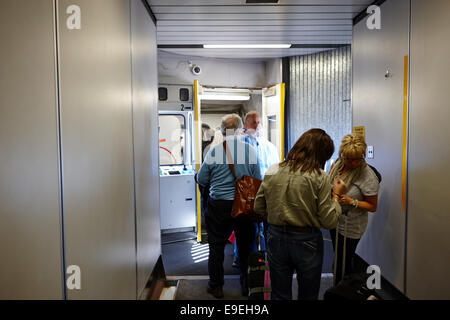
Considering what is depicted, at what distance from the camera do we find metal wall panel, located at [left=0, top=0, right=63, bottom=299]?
0.88 metres

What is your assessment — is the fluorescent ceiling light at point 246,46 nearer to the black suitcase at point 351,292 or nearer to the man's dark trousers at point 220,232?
the man's dark trousers at point 220,232

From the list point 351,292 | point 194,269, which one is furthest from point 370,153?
point 194,269

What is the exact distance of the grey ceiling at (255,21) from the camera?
2.92m

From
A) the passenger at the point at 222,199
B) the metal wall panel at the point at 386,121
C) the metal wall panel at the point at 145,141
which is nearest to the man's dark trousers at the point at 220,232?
the passenger at the point at 222,199

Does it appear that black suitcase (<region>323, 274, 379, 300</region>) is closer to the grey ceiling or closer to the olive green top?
the olive green top

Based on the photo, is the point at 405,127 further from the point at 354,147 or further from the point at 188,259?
the point at 188,259

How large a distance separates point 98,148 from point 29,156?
1.76 feet

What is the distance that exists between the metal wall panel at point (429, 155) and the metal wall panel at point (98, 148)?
207 cm

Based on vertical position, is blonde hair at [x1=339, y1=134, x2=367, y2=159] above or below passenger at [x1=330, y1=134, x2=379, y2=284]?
above

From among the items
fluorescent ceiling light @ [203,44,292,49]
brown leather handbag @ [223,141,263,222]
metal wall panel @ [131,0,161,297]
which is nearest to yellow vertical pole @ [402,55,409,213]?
brown leather handbag @ [223,141,263,222]

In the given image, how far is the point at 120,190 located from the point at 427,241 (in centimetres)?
214

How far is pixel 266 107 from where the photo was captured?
5.38 metres

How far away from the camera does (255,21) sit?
3354 mm

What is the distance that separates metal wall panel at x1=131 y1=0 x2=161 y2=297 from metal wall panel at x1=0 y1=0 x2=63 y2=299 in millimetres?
1161
